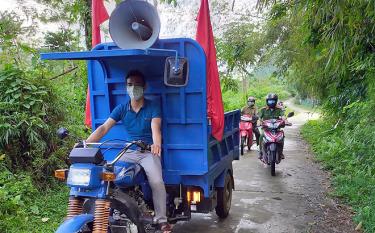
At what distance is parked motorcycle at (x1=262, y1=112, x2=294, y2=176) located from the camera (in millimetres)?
7938

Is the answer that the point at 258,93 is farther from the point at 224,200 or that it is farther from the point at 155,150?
the point at 155,150

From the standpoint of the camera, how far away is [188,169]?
4.30 meters

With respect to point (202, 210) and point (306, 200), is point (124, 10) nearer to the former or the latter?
point (202, 210)

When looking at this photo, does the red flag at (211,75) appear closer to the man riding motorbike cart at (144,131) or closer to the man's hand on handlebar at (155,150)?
the man riding motorbike cart at (144,131)

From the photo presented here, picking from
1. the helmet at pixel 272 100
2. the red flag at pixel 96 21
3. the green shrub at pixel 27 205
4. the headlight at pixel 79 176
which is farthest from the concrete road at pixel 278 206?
the headlight at pixel 79 176

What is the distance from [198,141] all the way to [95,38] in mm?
2170

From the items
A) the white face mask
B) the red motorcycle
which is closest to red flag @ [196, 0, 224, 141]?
the white face mask

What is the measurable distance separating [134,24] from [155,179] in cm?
159

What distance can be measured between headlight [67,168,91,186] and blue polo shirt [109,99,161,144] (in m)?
1.12

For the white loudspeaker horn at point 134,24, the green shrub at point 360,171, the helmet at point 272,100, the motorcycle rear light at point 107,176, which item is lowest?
the green shrub at point 360,171

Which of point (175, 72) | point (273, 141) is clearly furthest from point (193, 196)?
point (273, 141)

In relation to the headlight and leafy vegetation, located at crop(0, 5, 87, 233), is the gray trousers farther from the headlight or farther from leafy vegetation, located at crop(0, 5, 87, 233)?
leafy vegetation, located at crop(0, 5, 87, 233)

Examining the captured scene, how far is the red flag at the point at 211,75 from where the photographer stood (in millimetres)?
4402

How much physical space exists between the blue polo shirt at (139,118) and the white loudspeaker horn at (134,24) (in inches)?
25.5
